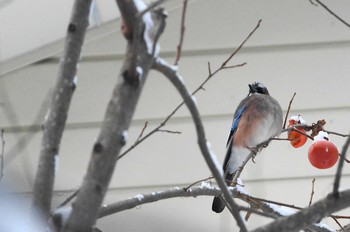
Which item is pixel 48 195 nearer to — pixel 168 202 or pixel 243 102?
pixel 243 102

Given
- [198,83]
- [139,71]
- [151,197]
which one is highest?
[198,83]

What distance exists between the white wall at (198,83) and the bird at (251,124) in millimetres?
46

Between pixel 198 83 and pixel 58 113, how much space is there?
5.45 ft

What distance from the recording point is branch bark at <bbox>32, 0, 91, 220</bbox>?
49.8 inches

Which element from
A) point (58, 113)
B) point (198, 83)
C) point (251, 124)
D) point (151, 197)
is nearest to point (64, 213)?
point (58, 113)

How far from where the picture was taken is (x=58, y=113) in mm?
1276

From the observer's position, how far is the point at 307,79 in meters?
2.96

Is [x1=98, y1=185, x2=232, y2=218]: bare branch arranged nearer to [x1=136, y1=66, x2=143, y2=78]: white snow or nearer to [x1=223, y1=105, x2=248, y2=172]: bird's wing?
[x1=136, y1=66, x2=143, y2=78]: white snow

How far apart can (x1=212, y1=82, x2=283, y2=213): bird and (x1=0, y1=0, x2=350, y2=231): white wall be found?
0.05 meters

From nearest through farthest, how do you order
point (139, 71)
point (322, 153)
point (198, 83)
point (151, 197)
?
point (139, 71) < point (151, 197) < point (322, 153) < point (198, 83)

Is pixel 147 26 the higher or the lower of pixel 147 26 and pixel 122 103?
the higher

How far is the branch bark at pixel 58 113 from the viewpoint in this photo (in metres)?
1.27

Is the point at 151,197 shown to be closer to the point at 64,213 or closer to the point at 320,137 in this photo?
the point at 64,213

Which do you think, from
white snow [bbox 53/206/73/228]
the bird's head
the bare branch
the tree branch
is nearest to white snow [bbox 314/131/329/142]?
the bare branch
